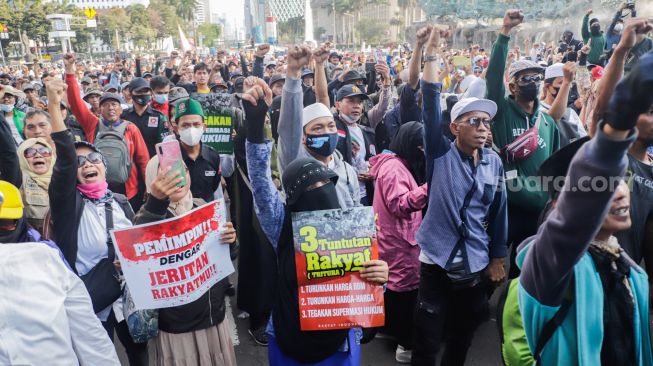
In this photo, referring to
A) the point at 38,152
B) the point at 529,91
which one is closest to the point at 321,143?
the point at 529,91

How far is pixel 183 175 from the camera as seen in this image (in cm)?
230

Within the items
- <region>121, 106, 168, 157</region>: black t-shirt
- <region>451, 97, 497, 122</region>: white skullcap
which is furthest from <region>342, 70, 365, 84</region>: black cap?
<region>451, 97, 497, 122</region>: white skullcap

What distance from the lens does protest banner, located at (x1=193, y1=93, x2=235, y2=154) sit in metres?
4.54

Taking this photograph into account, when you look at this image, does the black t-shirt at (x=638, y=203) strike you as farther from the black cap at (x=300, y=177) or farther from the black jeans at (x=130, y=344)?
the black jeans at (x=130, y=344)

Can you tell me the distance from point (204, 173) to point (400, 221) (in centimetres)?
160

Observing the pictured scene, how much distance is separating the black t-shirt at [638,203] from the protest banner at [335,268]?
1.47m

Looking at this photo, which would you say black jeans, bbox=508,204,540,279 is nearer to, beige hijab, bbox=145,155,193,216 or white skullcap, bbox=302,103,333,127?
white skullcap, bbox=302,103,333,127

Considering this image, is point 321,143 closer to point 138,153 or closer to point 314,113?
point 314,113

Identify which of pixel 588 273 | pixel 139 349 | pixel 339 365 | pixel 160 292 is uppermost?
pixel 588 273

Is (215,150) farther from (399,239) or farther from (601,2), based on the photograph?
(601,2)

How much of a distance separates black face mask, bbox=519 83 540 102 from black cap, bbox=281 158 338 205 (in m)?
2.30

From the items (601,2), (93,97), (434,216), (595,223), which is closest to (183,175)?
(434,216)

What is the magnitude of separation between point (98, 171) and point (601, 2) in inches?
1036

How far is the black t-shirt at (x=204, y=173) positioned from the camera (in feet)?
12.8
